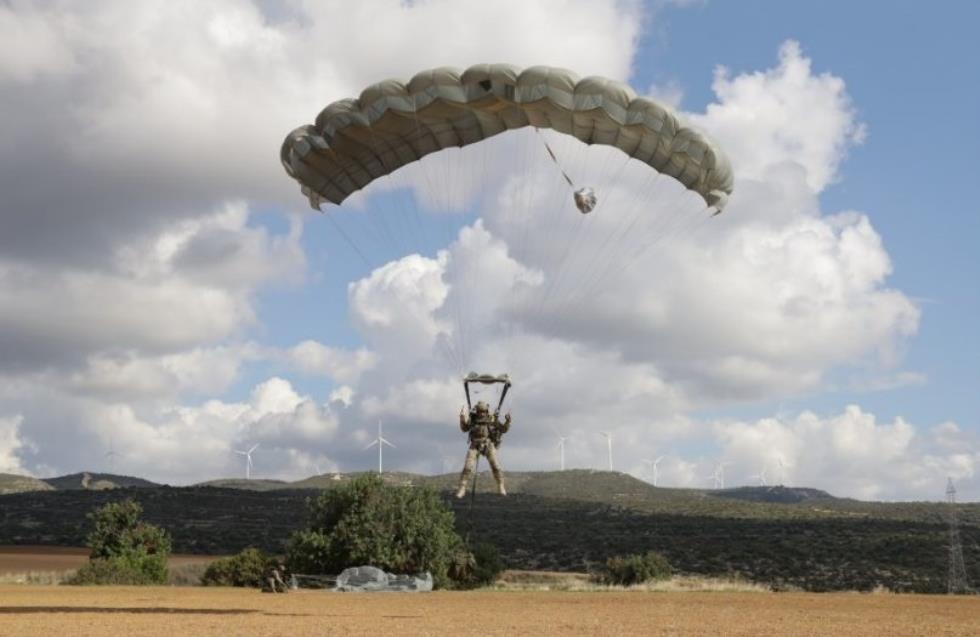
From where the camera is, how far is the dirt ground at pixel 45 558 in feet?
190

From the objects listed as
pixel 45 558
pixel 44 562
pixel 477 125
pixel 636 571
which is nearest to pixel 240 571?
pixel 636 571

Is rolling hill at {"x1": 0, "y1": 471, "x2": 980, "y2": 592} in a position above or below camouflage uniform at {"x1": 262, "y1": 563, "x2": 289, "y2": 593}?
above

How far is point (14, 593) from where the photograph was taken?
3700 cm

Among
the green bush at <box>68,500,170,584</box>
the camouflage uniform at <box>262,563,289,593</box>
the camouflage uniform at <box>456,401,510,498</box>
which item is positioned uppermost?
the camouflage uniform at <box>456,401,510,498</box>

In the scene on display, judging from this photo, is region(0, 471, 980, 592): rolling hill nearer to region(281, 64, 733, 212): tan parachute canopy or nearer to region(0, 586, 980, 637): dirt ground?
region(0, 586, 980, 637): dirt ground

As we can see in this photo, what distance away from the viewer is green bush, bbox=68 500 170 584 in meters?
44.6

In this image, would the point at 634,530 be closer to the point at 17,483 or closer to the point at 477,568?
the point at 477,568

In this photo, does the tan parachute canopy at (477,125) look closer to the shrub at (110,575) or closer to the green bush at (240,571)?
the green bush at (240,571)

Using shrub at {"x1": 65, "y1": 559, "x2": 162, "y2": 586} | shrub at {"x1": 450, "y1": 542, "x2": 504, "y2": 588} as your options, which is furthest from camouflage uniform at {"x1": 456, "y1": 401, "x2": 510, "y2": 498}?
shrub at {"x1": 65, "y1": 559, "x2": 162, "y2": 586}

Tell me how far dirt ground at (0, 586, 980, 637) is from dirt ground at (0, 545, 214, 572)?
19985mm

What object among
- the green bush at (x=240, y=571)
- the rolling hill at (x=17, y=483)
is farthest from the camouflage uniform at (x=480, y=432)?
the rolling hill at (x=17, y=483)

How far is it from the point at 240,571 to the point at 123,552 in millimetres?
6014

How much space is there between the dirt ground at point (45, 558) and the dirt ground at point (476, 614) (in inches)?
787

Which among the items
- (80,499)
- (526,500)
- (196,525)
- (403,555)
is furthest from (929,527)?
(80,499)
